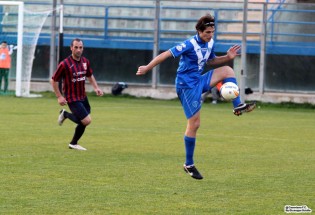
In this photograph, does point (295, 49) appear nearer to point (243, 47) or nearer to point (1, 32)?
point (243, 47)

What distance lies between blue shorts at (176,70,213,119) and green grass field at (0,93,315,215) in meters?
0.90

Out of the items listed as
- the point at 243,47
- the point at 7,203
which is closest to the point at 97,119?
the point at 243,47

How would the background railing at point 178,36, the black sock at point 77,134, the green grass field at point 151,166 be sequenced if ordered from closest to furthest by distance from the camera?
the green grass field at point 151,166 → the black sock at point 77,134 → the background railing at point 178,36

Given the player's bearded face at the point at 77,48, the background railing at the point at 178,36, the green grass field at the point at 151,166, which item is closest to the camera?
the green grass field at the point at 151,166

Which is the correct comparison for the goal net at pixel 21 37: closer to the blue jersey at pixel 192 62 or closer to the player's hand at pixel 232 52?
the player's hand at pixel 232 52

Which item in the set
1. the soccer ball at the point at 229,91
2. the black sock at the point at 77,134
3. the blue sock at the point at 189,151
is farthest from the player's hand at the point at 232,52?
the black sock at the point at 77,134

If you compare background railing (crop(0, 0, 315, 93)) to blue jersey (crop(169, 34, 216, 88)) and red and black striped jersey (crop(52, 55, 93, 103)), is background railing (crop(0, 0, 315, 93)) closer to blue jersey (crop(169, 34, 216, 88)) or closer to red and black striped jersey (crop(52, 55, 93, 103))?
red and black striped jersey (crop(52, 55, 93, 103))

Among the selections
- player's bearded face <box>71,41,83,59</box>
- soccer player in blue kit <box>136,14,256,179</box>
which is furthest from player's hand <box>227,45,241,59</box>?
player's bearded face <box>71,41,83,59</box>

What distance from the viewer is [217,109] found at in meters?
27.1

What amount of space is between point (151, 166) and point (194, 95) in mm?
1697

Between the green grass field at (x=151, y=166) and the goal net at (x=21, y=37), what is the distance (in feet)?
18.9

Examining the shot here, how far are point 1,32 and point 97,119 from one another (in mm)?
9826

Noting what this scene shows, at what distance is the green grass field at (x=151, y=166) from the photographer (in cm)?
958

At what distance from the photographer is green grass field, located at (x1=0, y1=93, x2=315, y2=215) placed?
31.4 feet
